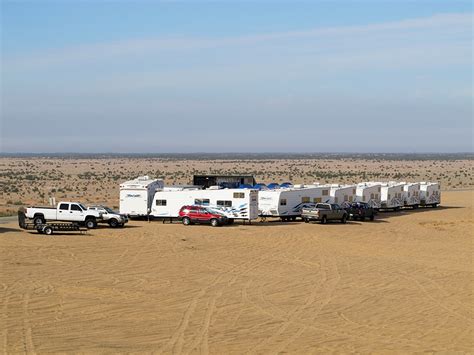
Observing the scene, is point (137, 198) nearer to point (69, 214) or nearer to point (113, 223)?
point (113, 223)

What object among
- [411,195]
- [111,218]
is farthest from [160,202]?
[411,195]

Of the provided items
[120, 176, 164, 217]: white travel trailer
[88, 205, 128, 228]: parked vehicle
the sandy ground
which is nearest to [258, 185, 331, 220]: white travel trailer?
the sandy ground

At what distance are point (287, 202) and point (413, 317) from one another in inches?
983

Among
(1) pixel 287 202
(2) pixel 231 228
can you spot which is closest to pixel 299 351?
(2) pixel 231 228

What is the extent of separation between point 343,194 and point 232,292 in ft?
87.3

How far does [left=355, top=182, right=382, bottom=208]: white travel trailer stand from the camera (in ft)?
166

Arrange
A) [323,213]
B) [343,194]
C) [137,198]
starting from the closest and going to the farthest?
[323,213] < [137,198] < [343,194]

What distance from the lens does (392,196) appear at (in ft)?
177

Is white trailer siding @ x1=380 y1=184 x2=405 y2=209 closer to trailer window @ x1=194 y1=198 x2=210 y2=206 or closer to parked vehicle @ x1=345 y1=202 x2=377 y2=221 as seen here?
parked vehicle @ x1=345 y1=202 x2=377 y2=221

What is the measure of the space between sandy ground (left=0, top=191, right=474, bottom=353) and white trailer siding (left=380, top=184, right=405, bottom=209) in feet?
46.6

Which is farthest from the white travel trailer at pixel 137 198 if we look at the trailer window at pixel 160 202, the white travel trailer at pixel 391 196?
the white travel trailer at pixel 391 196

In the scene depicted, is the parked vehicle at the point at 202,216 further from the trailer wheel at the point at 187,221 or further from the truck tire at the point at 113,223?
the truck tire at the point at 113,223

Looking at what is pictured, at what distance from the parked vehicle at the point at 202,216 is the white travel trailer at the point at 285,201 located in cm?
335

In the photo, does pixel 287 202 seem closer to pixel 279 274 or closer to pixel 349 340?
pixel 279 274
